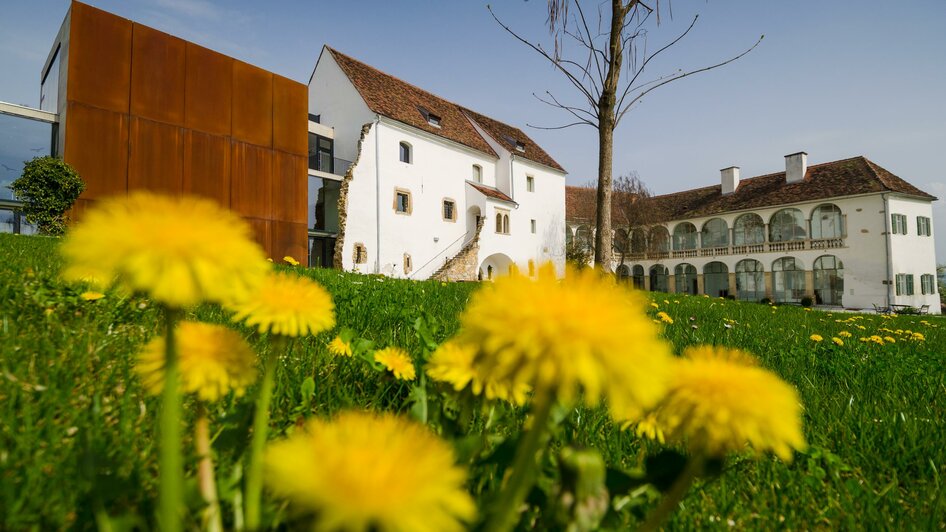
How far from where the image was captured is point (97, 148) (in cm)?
1302

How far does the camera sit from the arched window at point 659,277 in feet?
130

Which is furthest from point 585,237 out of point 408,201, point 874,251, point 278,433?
point 278,433

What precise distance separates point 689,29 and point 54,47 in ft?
64.7

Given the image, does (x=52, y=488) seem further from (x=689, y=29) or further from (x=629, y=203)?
(x=629, y=203)

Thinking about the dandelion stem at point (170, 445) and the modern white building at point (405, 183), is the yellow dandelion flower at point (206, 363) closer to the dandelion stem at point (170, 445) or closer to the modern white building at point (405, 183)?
the dandelion stem at point (170, 445)

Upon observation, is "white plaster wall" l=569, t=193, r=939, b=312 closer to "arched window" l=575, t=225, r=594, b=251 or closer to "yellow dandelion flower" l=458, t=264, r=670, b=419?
"arched window" l=575, t=225, r=594, b=251

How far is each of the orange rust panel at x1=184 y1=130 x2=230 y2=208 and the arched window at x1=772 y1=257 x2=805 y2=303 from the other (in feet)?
119

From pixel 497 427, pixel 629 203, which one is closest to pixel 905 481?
pixel 497 427

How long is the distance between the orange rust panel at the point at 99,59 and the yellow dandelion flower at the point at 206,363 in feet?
55.9

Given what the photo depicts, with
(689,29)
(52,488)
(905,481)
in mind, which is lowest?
(905,481)

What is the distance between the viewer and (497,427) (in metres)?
1.54

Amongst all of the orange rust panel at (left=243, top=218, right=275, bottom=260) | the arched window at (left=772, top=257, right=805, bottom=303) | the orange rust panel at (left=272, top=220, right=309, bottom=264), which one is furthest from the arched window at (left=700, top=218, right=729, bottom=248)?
the orange rust panel at (left=243, top=218, right=275, bottom=260)

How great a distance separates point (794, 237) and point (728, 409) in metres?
39.8

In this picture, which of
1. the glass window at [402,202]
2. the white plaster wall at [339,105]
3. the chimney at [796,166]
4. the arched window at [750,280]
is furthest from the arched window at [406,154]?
the chimney at [796,166]
